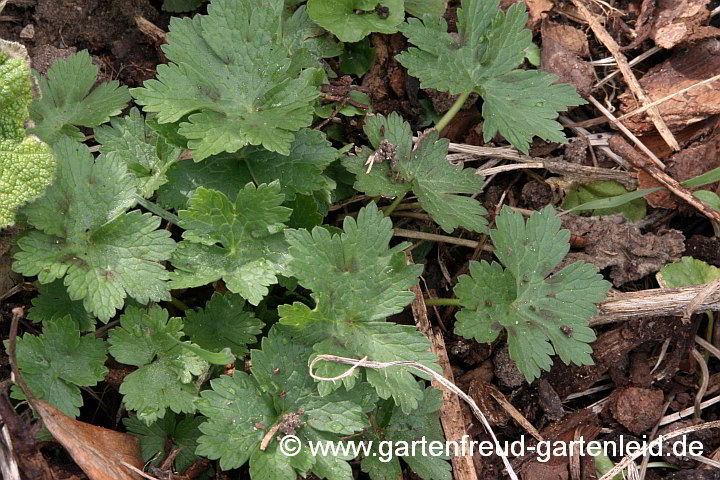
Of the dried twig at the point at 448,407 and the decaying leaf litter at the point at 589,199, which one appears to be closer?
the dried twig at the point at 448,407

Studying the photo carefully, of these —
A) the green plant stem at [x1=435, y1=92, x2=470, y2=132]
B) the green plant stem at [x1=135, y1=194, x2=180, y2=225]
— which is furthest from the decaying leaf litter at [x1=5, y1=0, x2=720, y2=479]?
the green plant stem at [x1=135, y1=194, x2=180, y2=225]

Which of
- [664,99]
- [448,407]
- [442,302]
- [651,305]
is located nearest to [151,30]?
[442,302]

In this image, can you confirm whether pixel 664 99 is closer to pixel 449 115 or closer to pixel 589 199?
pixel 589 199

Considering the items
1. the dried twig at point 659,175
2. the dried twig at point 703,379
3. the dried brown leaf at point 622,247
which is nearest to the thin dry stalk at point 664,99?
the dried twig at point 659,175

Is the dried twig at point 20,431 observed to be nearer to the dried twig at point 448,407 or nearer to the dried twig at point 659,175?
the dried twig at point 448,407

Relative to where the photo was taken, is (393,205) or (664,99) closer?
(393,205)

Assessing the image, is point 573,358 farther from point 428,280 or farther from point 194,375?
point 194,375
